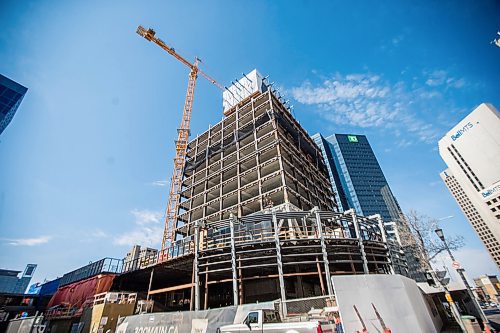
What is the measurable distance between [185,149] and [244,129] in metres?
18.7

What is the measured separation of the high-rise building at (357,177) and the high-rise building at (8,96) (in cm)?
14156

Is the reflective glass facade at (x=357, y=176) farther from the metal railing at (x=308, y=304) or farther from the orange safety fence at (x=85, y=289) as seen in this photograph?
the metal railing at (x=308, y=304)

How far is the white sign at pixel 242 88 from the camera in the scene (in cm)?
5842

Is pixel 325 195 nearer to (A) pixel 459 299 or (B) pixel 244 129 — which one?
(B) pixel 244 129

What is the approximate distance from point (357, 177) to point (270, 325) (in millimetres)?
153365

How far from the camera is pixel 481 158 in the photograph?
9450 centimetres

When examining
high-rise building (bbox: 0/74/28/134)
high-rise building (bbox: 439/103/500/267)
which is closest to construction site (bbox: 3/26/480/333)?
high-rise building (bbox: 0/74/28/134)

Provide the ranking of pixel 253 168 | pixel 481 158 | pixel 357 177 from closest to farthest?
pixel 253 168 → pixel 481 158 → pixel 357 177

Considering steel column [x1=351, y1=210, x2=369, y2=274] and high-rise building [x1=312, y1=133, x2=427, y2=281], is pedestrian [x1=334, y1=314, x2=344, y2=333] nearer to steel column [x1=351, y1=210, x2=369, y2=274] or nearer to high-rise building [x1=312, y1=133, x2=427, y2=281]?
steel column [x1=351, y1=210, x2=369, y2=274]

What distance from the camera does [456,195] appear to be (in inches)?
5536

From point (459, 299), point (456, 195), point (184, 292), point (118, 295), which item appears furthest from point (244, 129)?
point (456, 195)

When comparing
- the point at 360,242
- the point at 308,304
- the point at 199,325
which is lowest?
the point at 199,325

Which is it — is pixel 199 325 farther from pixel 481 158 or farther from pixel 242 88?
pixel 481 158

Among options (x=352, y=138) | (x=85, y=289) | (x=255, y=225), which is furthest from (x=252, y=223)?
(x=352, y=138)
